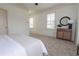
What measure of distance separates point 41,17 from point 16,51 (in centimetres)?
638

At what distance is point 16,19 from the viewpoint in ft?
16.8

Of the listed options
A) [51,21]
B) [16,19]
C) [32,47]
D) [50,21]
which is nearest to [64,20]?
[51,21]

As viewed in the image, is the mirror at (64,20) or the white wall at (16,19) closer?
the white wall at (16,19)

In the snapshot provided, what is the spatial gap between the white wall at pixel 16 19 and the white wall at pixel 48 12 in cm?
169

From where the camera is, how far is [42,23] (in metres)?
7.45

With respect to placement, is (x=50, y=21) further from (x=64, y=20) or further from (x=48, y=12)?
(x=64, y=20)

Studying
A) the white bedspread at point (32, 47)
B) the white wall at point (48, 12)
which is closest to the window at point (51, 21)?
the white wall at point (48, 12)

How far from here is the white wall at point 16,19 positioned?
4.56m

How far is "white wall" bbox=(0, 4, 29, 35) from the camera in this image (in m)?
4.56

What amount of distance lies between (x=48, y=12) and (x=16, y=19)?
8.99 ft

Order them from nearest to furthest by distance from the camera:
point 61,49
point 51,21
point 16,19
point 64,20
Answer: point 61,49 → point 16,19 → point 64,20 → point 51,21

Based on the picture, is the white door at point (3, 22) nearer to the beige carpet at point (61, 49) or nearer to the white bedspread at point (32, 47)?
the beige carpet at point (61, 49)

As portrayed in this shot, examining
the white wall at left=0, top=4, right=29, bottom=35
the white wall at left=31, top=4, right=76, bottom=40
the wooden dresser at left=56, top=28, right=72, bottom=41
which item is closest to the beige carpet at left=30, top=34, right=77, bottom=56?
the wooden dresser at left=56, top=28, right=72, bottom=41

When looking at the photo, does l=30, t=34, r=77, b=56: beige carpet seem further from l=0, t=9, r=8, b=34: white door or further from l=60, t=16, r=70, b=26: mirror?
l=0, t=9, r=8, b=34: white door
